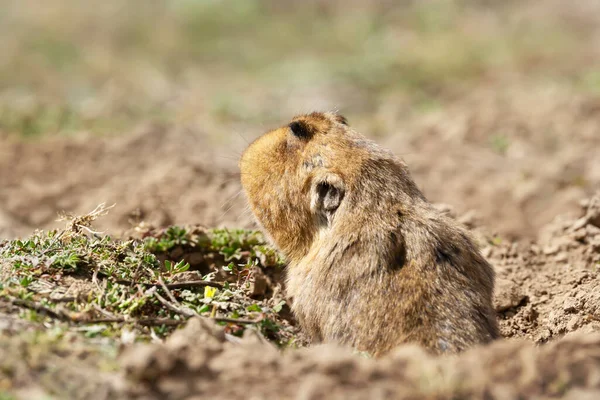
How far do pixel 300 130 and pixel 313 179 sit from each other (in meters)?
0.34

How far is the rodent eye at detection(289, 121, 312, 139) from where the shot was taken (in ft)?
12.7

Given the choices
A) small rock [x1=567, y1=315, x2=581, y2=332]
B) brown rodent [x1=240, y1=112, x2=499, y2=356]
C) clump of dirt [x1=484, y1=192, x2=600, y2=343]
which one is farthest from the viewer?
clump of dirt [x1=484, y1=192, x2=600, y2=343]

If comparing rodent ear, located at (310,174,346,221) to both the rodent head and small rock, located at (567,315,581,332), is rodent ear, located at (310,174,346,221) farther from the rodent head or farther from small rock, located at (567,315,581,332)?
small rock, located at (567,315,581,332)

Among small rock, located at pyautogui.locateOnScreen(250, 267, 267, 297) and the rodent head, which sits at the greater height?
the rodent head

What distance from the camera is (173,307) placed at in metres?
3.13

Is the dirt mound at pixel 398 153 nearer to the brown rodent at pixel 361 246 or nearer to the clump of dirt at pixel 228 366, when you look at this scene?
→ the brown rodent at pixel 361 246

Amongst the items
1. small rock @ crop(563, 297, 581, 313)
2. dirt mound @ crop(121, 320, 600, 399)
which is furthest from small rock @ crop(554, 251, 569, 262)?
dirt mound @ crop(121, 320, 600, 399)

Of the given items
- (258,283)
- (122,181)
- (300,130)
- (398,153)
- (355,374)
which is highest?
(398,153)

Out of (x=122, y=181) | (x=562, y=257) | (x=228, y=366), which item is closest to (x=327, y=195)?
(x=228, y=366)

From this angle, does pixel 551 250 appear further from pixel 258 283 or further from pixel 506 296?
pixel 258 283

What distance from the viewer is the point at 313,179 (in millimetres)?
3691

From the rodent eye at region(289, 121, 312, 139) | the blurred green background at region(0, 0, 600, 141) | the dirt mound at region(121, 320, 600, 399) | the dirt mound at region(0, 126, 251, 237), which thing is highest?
the blurred green background at region(0, 0, 600, 141)

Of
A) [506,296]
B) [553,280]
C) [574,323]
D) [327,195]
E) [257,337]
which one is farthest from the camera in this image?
[553,280]

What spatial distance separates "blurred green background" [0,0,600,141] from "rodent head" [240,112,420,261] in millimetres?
4254
